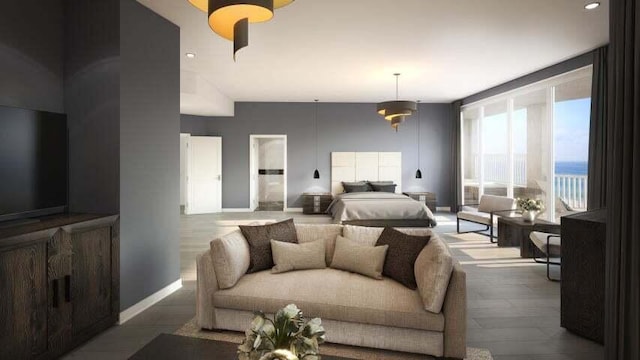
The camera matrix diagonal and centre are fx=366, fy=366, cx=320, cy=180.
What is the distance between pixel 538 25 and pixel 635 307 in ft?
11.5

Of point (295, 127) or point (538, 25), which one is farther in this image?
point (295, 127)

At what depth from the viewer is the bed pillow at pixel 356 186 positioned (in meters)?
9.10

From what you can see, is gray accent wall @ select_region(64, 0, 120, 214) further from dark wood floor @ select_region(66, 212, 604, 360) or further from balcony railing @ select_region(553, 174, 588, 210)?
balcony railing @ select_region(553, 174, 588, 210)

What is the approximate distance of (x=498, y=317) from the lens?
331cm

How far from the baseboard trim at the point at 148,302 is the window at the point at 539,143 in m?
5.75

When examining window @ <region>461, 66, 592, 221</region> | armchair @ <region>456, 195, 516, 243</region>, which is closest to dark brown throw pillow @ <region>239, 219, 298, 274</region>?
armchair @ <region>456, 195, 516, 243</region>

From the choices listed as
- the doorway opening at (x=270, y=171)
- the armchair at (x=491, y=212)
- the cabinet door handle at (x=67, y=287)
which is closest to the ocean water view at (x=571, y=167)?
the armchair at (x=491, y=212)

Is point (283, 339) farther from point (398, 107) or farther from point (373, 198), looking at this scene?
point (373, 198)

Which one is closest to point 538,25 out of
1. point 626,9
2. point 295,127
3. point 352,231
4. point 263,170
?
point 626,9

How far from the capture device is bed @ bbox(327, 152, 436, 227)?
6.89 metres

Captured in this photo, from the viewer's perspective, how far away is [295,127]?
967cm

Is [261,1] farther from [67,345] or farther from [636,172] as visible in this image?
[67,345]

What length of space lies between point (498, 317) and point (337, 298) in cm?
167

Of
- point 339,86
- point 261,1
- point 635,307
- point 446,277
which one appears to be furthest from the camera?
point 339,86
